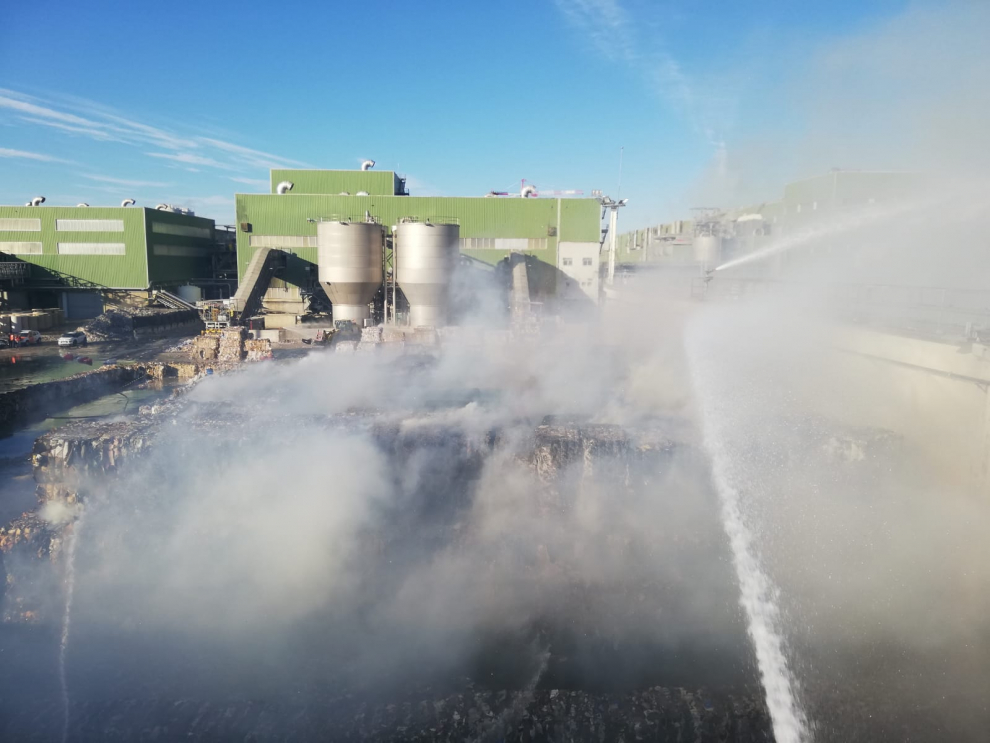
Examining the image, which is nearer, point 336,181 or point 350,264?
point 350,264

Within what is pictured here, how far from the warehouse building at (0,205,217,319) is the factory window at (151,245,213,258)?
1.17ft

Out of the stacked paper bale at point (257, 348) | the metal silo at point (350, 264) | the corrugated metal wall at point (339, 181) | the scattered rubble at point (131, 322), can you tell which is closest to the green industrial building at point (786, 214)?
the metal silo at point (350, 264)

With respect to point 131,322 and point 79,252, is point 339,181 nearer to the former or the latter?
point 131,322

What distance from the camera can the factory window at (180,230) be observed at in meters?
38.6

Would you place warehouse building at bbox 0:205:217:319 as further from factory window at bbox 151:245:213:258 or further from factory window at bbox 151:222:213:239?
factory window at bbox 151:245:213:258

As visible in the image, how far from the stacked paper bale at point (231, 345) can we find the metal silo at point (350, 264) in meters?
5.80

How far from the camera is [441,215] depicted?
112ft

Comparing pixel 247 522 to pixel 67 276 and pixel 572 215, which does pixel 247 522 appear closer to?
pixel 572 215

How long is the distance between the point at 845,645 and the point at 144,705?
1127 centimetres

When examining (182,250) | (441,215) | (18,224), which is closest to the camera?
(441,215)

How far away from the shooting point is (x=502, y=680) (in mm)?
9773

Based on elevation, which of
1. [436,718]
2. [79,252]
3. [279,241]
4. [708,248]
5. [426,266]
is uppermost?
[279,241]

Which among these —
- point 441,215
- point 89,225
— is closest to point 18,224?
point 89,225

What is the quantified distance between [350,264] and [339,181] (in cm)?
1112
